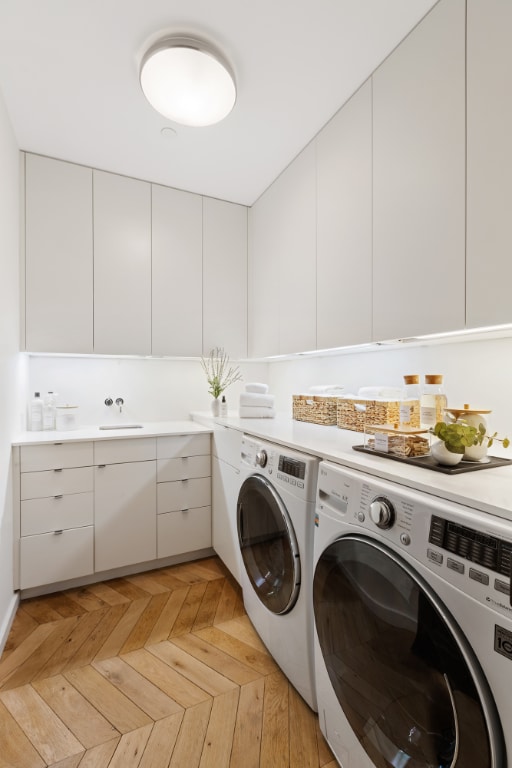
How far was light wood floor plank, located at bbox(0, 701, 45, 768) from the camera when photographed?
113 cm

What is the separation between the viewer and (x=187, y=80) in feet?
4.97

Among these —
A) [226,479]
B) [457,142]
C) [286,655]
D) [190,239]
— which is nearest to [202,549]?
[226,479]

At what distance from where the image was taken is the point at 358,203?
1678 millimetres

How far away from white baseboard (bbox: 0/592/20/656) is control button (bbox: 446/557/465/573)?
194cm

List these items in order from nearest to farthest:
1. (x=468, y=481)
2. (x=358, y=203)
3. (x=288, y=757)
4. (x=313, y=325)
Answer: (x=468, y=481)
(x=288, y=757)
(x=358, y=203)
(x=313, y=325)

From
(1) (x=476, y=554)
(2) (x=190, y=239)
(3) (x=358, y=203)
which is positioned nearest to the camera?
(1) (x=476, y=554)

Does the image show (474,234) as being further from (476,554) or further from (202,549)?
(202,549)

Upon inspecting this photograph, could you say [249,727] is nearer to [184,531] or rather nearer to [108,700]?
[108,700]

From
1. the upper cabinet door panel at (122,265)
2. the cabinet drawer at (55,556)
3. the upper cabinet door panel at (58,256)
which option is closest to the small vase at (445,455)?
the cabinet drawer at (55,556)

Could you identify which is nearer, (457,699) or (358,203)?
(457,699)

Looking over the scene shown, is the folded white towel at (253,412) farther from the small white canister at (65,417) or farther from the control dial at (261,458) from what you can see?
the small white canister at (65,417)

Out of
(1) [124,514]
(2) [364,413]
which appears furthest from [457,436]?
(1) [124,514]

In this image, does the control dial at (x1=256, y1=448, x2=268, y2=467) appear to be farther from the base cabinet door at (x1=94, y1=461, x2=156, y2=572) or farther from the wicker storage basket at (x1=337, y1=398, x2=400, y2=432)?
the base cabinet door at (x1=94, y1=461, x2=156, y2=572)

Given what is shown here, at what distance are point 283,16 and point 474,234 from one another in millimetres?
1128
